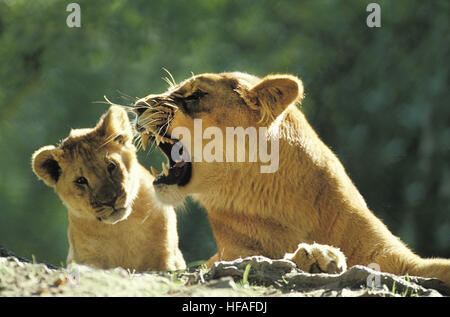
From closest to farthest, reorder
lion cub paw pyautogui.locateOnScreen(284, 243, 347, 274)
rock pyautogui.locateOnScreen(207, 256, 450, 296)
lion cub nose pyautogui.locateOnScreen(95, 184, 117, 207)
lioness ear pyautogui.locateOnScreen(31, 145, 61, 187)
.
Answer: rock pyautogui.locateOnScreen(207, 256, 450, 296)
lion cub paw pyautogui.locateOnScreen(284, 243, 347, 274)
lion cub nose pyautogui.locateOnScreen(95, 184, 117, 207)
lioness ear pyautogui.locateOnScreen(31, 145, 61, 187)

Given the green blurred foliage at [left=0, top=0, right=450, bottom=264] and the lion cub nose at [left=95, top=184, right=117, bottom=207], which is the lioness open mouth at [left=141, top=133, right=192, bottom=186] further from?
the green blurred foliage at [left=0, top=0, right=450, bottom=264]

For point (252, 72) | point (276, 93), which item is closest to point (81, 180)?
point (276, 93)

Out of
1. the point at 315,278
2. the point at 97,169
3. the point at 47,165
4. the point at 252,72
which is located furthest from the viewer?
the point at 252,72

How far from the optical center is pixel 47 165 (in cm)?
411

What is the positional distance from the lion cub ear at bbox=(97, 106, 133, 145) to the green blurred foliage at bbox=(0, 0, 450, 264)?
2525mm

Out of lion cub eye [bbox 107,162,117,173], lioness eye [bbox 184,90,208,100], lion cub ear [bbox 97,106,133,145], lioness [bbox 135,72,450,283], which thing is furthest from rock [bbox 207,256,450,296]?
lion cub ear [bbox 97,106,133,145]

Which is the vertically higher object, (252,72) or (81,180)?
(252,72)

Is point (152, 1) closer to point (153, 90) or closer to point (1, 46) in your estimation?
point (153, 90)

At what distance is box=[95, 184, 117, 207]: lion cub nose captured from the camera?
3.79m

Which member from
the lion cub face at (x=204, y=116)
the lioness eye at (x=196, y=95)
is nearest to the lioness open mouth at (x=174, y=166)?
the lion cub face at (x=204, y=116)

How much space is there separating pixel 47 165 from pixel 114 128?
432 mm

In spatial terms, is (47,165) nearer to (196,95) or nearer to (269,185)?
(196,95)

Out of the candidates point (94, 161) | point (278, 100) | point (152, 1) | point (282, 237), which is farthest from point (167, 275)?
point (152, 1)

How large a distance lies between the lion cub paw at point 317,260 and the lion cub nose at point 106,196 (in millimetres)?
1288
